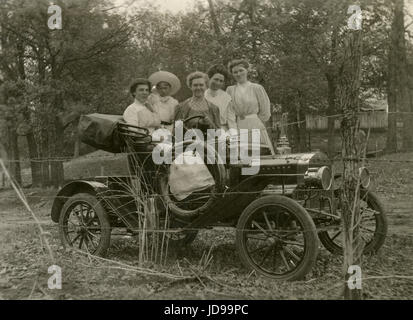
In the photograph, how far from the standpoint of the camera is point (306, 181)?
17.7 ft

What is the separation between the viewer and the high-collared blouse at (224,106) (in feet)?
22.4

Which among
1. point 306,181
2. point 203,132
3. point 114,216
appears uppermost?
point 203,132

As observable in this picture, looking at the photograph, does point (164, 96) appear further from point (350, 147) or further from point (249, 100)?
point (350, 147)

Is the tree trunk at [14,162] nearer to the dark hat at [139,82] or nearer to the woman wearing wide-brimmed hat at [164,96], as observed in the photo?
the woman wearing wide-brimmed hat at [164,96]

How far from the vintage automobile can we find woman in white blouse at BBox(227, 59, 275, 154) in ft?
2.92

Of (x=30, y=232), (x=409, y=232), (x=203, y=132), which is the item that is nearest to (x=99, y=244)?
(x=203, y=132)

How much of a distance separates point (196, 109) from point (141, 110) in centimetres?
70

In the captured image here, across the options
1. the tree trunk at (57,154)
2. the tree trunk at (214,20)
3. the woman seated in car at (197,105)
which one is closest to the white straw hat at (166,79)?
the woman seated in car at (197,105)

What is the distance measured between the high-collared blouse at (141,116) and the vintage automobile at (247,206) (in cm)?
12

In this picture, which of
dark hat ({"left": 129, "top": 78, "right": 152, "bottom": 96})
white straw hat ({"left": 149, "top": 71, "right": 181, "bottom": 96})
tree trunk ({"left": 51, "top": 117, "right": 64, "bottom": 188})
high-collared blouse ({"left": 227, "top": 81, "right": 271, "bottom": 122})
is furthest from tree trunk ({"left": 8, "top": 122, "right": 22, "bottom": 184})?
high-collared blouse ({"left": 227, "top": 81, "right": 271, "bottom": 122})

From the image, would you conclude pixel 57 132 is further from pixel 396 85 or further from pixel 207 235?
pixel 396 85

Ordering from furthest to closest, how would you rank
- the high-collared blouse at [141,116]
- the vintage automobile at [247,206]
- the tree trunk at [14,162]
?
the tree trunk at [14,162] < the high-collared blouse at [141,116] < the vintage automobile at [247,206]
